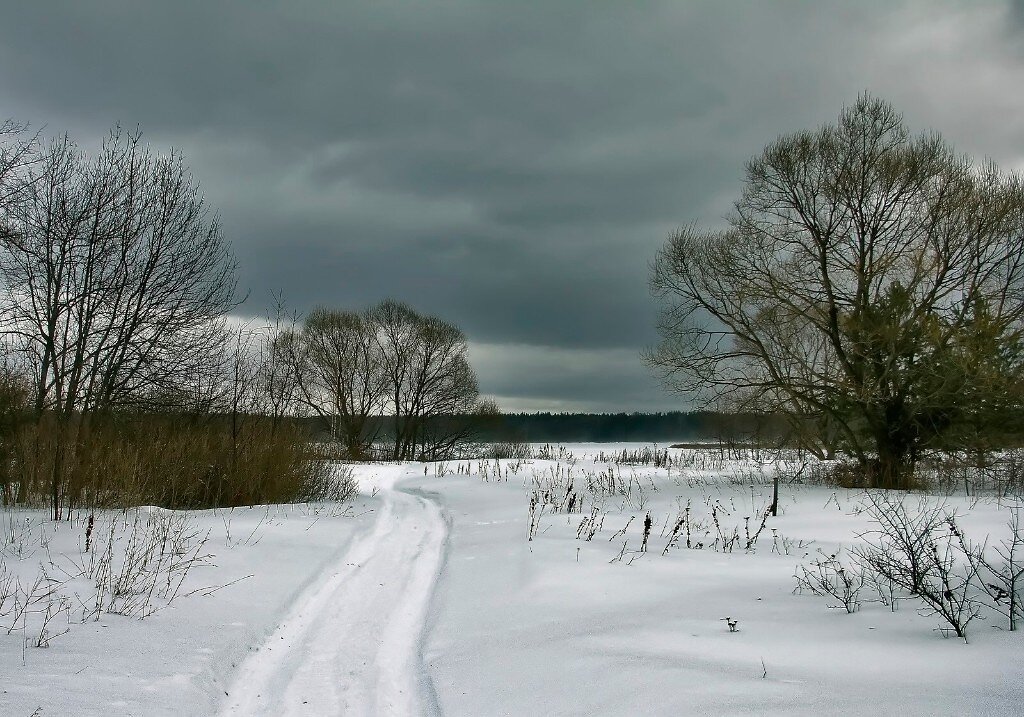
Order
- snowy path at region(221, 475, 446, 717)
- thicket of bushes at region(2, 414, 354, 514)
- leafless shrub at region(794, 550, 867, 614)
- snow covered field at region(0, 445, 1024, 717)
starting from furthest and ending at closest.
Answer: thicket of bushes at region(2, 414, 354, 514)
leafless shrub at region(794, 550, 867, 614)
snowy path at region(221, 475, 446, 717)
snow covered field at region(0, 445, 1024, 717)

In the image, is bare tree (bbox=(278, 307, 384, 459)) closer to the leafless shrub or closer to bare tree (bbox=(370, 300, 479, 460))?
bare tree (bbox=(370, 300, 479, 460))

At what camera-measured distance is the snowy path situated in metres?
4.80

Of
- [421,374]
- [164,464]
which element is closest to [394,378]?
[421,374]

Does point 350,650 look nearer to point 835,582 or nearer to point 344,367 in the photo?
point 835,582

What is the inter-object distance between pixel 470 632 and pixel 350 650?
115 centimetres

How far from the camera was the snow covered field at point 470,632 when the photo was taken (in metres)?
4.30

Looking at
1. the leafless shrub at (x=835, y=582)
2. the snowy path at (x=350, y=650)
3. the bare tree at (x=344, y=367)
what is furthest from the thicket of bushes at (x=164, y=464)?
the bare tree at (x=344, y=367)

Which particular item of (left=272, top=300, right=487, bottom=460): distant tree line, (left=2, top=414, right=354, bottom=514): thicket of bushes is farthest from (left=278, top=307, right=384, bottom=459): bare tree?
(left=2, top=414, right=354, bottom=514): thicket of bushes

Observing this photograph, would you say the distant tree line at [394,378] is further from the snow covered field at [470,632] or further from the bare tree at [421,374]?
the snow covered field at [470,632]

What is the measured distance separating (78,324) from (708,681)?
15609mm

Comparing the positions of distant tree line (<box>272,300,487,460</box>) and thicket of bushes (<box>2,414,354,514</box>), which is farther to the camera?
distant tree line (<box>272,300,487,460</box>)

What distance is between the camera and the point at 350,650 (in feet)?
19.5

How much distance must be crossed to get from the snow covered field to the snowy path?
3 cm

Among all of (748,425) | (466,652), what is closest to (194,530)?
(466,652)
